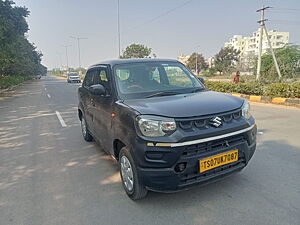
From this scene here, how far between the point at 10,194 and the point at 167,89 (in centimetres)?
266

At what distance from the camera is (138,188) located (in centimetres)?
271

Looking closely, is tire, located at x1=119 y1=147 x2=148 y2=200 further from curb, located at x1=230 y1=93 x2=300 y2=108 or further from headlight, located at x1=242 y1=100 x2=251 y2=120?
curb, located at x1=230 y1=93 x2=300 y2=108

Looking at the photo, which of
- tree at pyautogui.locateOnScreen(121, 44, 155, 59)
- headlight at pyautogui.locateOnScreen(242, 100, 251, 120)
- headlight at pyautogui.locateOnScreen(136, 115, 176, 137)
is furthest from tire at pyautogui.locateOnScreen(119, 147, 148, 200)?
tree at pyautogui.locateOnScreen(121, 44, 155, 59)

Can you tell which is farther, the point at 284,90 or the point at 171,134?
the point at 284,90

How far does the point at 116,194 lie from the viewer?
3107 millimetres

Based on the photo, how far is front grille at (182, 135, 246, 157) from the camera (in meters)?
2.45

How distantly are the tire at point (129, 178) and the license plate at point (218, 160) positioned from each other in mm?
739

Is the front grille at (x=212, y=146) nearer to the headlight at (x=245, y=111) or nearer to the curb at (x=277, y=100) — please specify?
the headlight at (x=245, y=111)

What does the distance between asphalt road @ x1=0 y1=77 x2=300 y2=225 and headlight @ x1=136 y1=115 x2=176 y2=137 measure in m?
0.96

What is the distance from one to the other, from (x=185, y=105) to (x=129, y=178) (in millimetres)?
1166

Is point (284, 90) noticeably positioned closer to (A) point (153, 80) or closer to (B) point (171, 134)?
(A) point (153, 80)

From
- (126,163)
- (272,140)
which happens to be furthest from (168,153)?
(272,140)

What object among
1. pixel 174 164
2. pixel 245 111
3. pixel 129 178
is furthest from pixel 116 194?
pixel 245 111

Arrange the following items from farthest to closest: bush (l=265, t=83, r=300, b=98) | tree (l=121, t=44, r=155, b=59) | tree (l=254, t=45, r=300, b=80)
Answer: tree (l=121, t=44, r=155, b=59) < tree (l=254, t=45, r=300, b=80) < bush (l=265, t=83, r=300, b=98)
